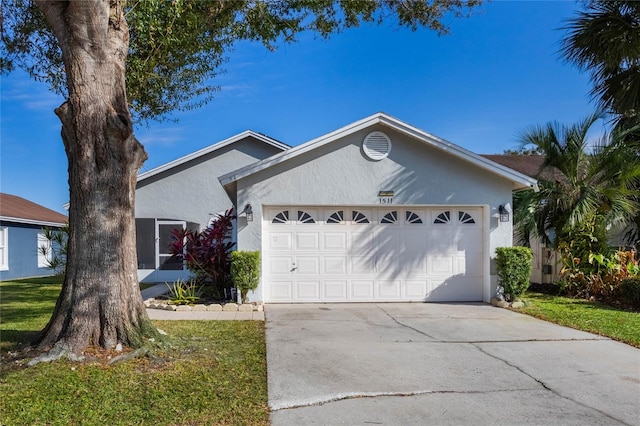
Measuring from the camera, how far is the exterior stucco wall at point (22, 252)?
1850 cm

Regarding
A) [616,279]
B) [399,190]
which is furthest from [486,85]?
[616,279]

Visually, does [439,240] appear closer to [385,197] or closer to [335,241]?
[385,197]

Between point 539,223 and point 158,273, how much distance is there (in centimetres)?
1275

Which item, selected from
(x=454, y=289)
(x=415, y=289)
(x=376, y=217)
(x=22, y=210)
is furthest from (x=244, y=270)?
(x=22, y=210)

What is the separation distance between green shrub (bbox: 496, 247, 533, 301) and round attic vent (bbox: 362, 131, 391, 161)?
11.7 ft

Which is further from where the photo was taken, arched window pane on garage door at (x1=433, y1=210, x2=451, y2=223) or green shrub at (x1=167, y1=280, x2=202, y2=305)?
arched window pane on garage door at (x1=433, y1=210, x2=451, y2=223)

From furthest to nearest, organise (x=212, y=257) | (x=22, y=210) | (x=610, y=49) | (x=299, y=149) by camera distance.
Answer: (x=22, y=210)
(x=212, y=257)
(x=299, y=149)
(x=610, y=49)

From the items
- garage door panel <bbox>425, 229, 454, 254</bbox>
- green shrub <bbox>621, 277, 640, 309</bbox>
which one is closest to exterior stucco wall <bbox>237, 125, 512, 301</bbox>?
garage door panel <bbox>425, 229, 454, 254</bbox>

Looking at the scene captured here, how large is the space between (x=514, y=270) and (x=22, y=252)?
19.7m

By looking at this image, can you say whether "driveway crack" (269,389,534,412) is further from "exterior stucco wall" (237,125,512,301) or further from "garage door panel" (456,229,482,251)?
"garage door panel" (456,229,482,251)

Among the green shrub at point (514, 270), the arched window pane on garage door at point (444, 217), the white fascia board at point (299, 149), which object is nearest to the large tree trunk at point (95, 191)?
the white fascia board at point (299, 149)

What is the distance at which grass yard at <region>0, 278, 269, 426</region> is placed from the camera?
3961 mm

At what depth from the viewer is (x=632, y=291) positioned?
995 centimetres

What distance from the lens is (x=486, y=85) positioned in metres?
13.3
